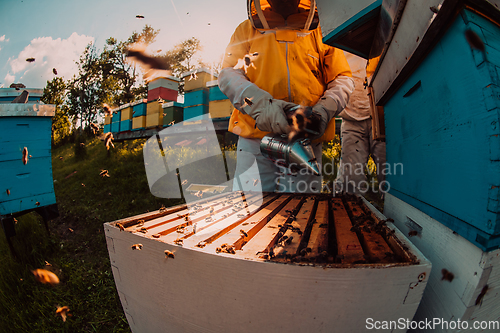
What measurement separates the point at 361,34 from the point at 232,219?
4.09 feet

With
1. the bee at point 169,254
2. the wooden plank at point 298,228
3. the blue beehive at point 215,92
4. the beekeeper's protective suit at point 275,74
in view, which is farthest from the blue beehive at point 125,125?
the bee at point 169,254

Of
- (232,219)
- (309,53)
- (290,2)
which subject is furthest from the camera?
(309,53)

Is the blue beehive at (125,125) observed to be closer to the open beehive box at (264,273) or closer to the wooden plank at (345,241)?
the open beehive box at (264,273)

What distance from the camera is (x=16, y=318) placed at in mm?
1766

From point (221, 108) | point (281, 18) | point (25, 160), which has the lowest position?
point (25, 160)

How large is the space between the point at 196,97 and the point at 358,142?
11.8 ft

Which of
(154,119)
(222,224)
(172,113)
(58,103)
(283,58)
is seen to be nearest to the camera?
(222,224)

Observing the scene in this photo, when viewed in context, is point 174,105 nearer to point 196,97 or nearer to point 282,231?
point 196,97

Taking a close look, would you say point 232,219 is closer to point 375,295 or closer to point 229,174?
point 375,295

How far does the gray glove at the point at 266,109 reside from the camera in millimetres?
1834

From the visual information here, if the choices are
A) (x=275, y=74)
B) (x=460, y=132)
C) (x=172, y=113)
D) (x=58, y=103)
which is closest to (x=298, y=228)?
(x=460, y=132)

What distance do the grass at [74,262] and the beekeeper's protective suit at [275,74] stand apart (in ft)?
5.07

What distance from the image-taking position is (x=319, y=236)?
99 centimetres

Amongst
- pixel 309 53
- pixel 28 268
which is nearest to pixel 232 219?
pixel 309 53
